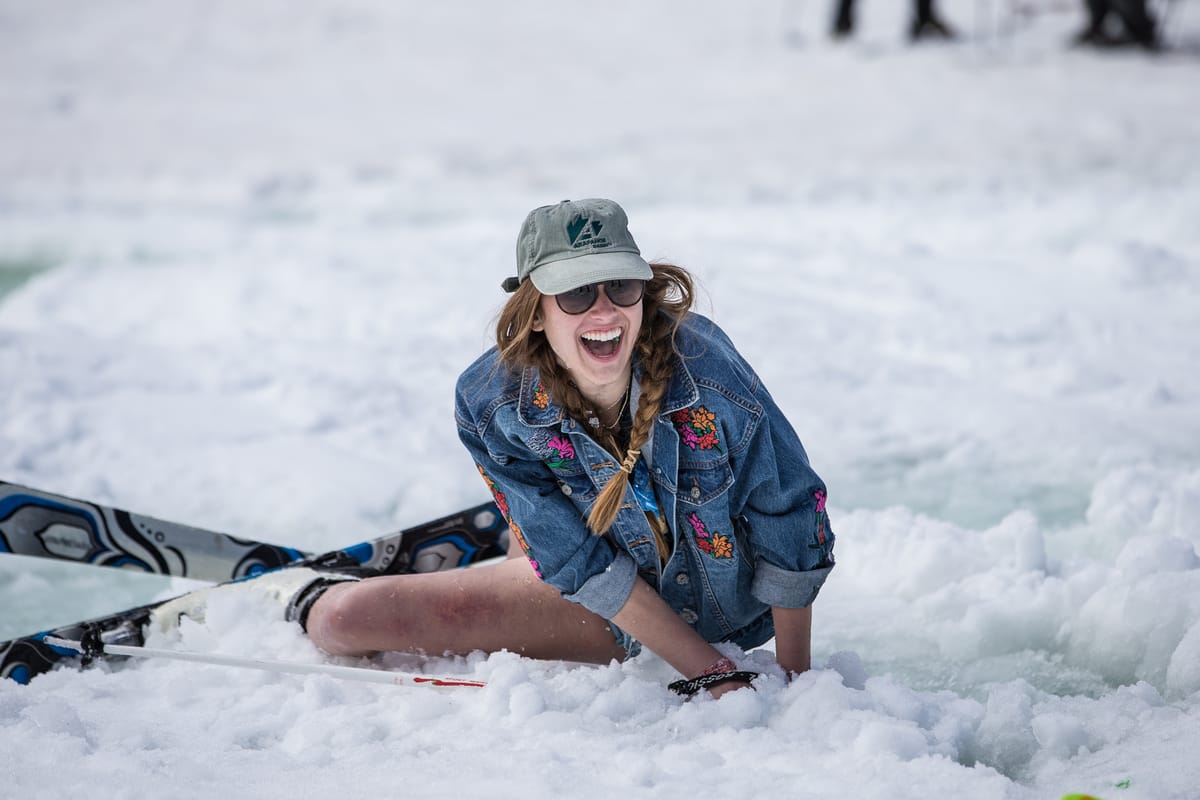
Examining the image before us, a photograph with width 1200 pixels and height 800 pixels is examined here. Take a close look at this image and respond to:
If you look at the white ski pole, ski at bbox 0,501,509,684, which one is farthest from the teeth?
ski at bbox 0,501,509,684

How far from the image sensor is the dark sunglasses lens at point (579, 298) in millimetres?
2105

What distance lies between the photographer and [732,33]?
14523mm

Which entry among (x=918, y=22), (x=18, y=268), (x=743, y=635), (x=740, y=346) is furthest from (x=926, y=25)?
(x=743, y=635)

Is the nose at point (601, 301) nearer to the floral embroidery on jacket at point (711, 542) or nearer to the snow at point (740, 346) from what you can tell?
the snow at point (740, 346)

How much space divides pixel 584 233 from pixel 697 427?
0.42 m

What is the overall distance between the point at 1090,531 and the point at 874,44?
1104 cm

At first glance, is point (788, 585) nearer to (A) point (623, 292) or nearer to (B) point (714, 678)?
(B) point (714, 678)

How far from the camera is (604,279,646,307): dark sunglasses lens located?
212 cm

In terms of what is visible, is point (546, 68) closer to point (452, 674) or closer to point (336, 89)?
point (336, 89)

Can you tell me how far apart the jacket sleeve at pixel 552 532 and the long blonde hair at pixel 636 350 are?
2.4 inches

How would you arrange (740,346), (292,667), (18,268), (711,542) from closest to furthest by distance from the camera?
(711,542) < (292,667) < (740,346) < (18,268)

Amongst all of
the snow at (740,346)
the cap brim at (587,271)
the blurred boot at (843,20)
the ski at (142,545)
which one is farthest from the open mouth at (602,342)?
the blurred boot at (843,20)

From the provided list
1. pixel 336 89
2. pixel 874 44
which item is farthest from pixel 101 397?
pixel 874 44

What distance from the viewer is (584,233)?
6.95 ft
